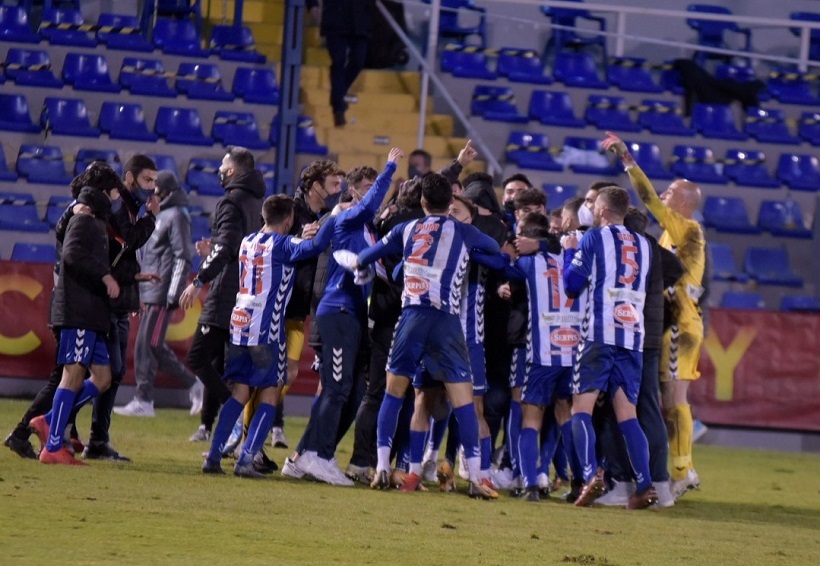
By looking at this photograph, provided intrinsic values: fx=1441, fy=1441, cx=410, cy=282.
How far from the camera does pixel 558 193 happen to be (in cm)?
1812

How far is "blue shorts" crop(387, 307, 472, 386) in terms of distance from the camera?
8461 mm

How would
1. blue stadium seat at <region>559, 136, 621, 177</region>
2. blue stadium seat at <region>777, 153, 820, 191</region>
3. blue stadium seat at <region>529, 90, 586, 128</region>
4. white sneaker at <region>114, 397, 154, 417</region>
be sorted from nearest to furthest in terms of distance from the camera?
white sneaker at <region>114, 397, 154, 417</region> < blue stadium seat at <region>559, 136, 621, 177</region> < blue stadium seat at <region>529, 90, 586, 128</region> < blue stadium seat at <region>777, 153, 820, 191</region>

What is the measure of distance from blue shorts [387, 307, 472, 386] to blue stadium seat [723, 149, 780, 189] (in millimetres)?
11990

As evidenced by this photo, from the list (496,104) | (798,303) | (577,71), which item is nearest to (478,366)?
(798,303)

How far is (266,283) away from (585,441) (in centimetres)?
217

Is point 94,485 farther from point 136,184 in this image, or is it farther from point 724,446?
point 724,446

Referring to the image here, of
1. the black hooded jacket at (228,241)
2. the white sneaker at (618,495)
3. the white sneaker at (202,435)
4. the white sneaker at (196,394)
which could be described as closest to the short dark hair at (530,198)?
the black hooded jacket at (228,241)

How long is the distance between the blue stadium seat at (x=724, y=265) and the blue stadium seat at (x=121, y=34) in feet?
25.3

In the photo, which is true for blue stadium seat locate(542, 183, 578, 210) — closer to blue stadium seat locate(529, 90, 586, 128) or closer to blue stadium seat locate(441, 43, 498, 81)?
blue stadium seat locate(529, 90, 586, 128)

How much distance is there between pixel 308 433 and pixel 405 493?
79 cm

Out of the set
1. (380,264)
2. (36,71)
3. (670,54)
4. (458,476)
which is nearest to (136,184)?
(380,264)

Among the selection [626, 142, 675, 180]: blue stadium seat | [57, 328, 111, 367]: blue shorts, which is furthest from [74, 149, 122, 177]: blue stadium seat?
[57, 328, 111, 367]: blue shorts

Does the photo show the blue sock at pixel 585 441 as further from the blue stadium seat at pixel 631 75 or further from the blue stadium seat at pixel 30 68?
the blue stadium seat at pixel 631 75

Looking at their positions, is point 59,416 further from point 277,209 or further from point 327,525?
point 327,525
